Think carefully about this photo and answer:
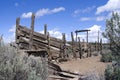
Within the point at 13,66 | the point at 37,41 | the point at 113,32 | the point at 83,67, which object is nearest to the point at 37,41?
the point at 37,41

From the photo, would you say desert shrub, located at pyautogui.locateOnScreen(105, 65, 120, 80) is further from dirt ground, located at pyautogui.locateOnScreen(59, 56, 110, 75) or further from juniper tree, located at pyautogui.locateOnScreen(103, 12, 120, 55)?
dirt ground, located at pyautogui.locateOnScreen(59, 56, 110, 75)

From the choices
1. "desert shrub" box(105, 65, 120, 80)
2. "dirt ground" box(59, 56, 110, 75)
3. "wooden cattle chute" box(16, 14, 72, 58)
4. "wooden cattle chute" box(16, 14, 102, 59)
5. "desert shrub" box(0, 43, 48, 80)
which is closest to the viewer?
"desert shrub" box(0, 43, 48, 80)

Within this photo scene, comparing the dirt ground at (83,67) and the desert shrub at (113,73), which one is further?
the dirt ground at (83,67)

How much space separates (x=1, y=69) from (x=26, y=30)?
13.8 meters

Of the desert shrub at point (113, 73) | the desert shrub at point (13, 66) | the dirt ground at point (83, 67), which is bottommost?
the dirt ground at point (83, 67)

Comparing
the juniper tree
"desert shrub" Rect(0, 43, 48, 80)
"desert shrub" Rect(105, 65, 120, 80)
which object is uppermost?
the juniper tree

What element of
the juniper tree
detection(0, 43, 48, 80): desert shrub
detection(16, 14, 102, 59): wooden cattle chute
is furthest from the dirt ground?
detection(0, 43, 48, 80): desert shrub

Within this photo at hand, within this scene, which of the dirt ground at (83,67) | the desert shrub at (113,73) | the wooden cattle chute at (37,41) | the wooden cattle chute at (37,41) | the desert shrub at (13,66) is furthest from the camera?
the wooden cattle chute at (37,41)

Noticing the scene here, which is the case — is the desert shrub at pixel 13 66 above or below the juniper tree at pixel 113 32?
below

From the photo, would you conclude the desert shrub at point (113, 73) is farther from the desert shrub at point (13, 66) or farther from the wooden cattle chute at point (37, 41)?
the wooden cattle chute at point (37, 41)

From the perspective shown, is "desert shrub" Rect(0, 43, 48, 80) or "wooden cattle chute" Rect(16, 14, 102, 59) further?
"wooden cattle chute" Rect(16, 14, 102, 59)

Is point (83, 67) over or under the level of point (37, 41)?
under

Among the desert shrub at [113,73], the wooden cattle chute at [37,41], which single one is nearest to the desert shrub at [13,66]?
the desert shrub at [113,73]

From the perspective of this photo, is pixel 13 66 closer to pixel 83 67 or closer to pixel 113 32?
pixel 113 32
